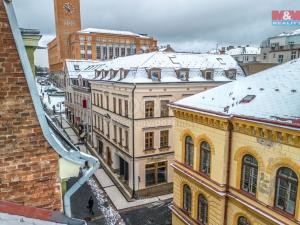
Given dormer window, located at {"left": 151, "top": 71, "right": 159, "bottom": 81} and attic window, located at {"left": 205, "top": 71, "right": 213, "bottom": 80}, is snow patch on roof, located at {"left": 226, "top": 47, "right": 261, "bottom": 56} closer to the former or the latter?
attic window, located at {"left": 205, "top": 71, "right": 213, "bottom": 80}

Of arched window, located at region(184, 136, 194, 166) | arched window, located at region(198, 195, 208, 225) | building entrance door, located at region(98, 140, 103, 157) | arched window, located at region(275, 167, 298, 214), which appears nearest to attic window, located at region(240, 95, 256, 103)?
arched window, located at region(275, 167, 298, 214)

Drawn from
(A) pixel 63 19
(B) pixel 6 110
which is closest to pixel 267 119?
(B) pixel 6 110

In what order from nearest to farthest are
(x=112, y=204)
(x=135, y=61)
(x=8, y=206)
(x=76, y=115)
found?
(x=8, y=206) → (x=112, y=204) → (x=135, y=61) → (x=76, y=115)

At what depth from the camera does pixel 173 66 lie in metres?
25.0

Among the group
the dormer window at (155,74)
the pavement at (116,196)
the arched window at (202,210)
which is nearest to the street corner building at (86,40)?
the pavement at (116,196)

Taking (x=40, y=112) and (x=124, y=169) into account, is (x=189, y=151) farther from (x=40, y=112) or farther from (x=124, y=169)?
(x=124, y=169)

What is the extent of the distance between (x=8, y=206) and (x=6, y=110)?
1491mm

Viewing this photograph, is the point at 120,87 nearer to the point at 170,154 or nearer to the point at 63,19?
the point at 170,154

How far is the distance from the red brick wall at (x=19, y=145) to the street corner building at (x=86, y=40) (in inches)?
2869

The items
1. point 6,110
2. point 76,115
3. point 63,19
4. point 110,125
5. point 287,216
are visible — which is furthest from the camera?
point 63,19

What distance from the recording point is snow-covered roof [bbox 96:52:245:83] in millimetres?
23236

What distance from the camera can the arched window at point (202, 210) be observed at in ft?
44.4

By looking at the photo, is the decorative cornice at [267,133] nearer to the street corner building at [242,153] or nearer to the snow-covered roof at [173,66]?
the street corner building at [242,153]

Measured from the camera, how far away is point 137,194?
22.9 metres
